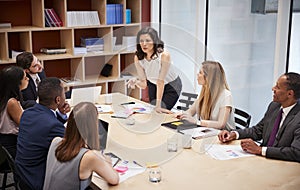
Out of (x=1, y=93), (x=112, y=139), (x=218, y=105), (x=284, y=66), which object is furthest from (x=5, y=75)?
(x=284, y=66)

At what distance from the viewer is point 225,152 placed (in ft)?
8.79

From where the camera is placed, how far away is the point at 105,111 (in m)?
3.64

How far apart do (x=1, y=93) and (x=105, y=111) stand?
97cm

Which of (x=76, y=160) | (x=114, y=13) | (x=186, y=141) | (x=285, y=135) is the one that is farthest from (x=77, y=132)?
(x=114, y=13)

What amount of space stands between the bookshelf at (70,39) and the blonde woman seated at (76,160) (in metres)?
2.76

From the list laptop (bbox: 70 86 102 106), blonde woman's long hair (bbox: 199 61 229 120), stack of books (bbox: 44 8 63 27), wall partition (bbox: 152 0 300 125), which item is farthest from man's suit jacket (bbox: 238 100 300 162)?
stack of books (bbox: 44 8 63 27)

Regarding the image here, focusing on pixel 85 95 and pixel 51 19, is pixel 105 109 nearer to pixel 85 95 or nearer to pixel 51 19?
pixel 85 95

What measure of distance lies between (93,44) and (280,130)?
3.18m

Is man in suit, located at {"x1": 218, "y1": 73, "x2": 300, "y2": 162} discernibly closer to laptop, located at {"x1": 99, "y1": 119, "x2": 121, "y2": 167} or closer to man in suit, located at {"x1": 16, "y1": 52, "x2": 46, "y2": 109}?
laptop, located at {"x1": 99, "y1": 119, "x2": 121, "y2": 167}

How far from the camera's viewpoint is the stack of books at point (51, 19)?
4.80 meters

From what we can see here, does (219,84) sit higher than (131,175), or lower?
higher

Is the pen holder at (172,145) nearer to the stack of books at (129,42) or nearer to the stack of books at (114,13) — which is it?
the stack of books at (114,13)

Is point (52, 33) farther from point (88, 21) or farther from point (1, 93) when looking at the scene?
point (1, 93)

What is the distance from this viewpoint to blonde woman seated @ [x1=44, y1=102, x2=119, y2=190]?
6.81 ft
